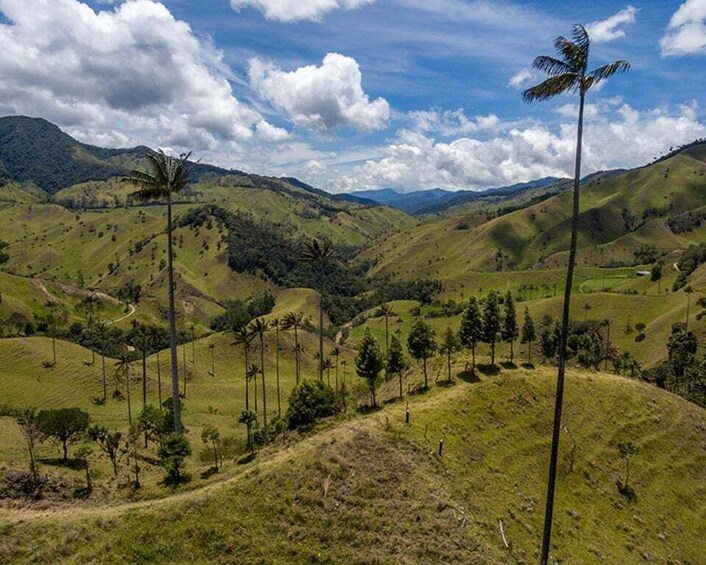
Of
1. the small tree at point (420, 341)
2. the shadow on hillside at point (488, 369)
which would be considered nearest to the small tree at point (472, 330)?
the shadow on hillside at point (488, 369)

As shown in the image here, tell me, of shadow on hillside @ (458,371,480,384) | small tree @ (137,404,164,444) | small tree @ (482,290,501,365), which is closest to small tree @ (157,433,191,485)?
small tree @ (137,404,164,444)

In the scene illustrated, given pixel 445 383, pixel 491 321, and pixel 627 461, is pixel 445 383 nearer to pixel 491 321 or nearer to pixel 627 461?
pixel 491 321

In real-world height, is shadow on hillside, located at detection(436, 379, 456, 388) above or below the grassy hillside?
above

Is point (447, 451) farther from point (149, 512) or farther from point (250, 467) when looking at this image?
point (149, 512)

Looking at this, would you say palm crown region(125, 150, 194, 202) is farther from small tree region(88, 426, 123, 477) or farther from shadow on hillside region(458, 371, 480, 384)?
shadow on hillside region(458, 371, 480, 384)

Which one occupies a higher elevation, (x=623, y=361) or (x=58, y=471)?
(x=58, y=471)

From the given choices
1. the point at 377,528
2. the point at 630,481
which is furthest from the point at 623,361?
the point at 377,528

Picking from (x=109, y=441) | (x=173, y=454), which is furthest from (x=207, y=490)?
(x=109, y=441)
